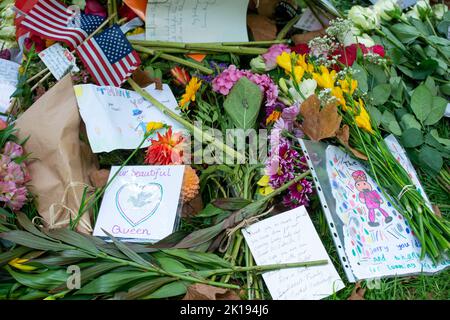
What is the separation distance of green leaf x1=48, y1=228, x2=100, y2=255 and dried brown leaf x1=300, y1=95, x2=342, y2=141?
657 millimetres

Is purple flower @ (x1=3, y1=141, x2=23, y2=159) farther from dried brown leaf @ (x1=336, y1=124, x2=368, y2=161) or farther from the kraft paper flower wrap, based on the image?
dried brown leaf @ (x1=336, y1=124, x2=368, y2=161)

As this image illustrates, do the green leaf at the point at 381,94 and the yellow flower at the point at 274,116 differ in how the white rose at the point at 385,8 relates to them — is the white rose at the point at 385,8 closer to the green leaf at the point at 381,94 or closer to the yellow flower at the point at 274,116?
the green leaf at the point at 381,94

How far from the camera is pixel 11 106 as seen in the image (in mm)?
1671

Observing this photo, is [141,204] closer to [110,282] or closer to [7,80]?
[110,282]

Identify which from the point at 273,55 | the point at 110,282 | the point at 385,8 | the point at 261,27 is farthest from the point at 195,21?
the point at 110,282

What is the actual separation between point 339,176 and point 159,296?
0.57m

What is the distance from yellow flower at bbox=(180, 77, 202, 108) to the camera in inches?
63.9

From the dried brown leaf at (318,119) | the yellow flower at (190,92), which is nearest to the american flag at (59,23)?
the yellow flower at (190,92)

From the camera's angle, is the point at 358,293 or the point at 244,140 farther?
the point at 244,140

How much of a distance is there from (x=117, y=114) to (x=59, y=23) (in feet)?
1.48

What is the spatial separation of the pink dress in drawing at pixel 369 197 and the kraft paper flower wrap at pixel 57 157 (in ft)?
2.47

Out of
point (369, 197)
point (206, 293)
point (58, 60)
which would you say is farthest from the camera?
point (58, 60)

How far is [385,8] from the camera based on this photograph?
184 cm

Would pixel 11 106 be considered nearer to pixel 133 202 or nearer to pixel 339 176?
pixel 133 202
